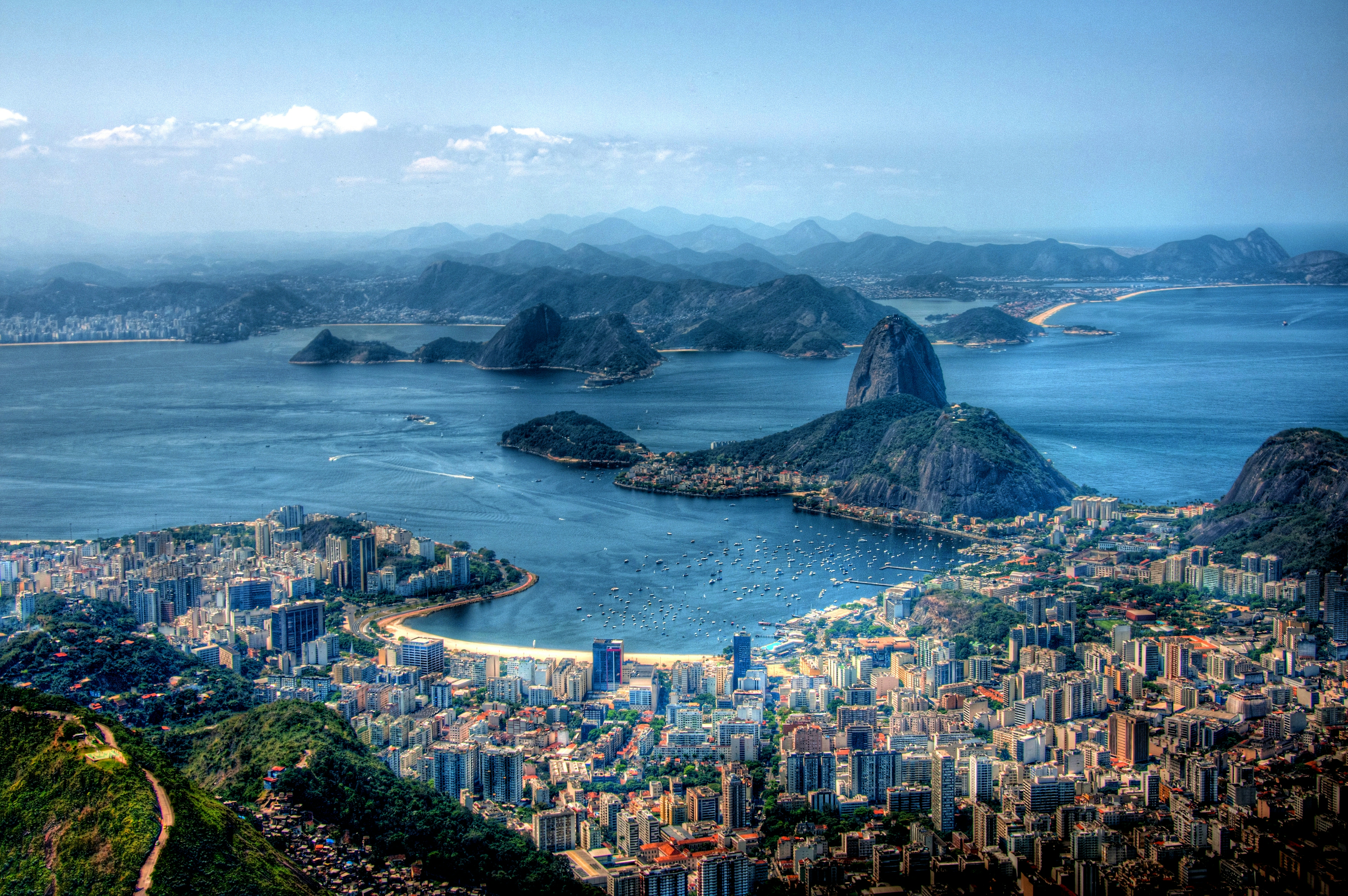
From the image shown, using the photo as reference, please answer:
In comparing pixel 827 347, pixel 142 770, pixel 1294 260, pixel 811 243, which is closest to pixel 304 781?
pixel 142 770

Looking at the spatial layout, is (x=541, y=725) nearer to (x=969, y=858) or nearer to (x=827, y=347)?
(x=969, y=858)

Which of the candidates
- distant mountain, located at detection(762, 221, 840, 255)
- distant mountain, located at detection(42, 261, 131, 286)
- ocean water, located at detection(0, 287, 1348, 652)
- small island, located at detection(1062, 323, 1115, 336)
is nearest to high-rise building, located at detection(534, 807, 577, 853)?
ocean water, located at detection(0, 287, 1348, 652)

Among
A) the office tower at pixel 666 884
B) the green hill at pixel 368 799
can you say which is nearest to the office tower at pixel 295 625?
the green hill at pixel 368 799

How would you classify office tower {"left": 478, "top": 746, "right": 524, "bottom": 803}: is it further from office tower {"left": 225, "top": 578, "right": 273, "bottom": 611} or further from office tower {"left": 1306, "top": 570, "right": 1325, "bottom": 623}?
office tower {"left": 1306, "top": 570, "right": 1325, "bottom": 623}

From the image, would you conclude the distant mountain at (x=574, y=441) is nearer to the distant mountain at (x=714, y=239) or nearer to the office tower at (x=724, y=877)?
the office tower at (x=724, y=877)

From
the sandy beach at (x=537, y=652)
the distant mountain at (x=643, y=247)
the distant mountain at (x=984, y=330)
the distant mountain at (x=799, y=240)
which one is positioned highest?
the distant mountain at (x=799, y=240)
